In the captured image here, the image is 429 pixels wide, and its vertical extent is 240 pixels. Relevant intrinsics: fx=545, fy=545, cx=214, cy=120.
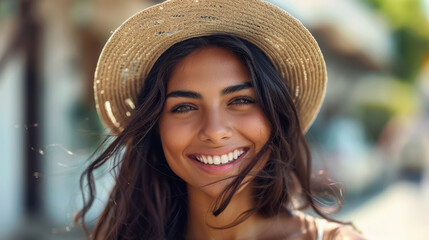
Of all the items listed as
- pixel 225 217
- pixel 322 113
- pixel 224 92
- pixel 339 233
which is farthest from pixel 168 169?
pixel 322 113

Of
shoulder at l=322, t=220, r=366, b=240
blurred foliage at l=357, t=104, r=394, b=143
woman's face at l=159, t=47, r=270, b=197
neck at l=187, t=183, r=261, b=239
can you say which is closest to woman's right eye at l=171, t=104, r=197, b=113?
woman's face at l=159, t=47, r=270, b=197

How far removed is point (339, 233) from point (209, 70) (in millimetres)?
811

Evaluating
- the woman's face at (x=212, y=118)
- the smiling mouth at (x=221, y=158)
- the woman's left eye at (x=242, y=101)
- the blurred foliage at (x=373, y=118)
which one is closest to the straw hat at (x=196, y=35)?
the woman's face at (x=212, y=118)

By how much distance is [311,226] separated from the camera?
220cm

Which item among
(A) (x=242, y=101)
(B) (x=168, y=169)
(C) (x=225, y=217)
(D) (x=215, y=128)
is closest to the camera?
(D) (x=215, y=128)

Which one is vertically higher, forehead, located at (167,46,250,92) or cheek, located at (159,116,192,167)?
forehead, located at (167,46,250,92)

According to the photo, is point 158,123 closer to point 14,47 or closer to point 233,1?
point 233,1

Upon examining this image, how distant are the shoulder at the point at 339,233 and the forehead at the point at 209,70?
68cm

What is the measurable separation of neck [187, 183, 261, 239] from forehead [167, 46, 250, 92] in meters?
0.46

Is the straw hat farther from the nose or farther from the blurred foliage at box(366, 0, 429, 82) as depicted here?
the blurred foliage at box(366, 0, 429, 82)

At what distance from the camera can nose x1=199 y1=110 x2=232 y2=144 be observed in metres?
1.96

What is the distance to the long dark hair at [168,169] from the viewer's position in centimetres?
209

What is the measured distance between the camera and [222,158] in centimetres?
203

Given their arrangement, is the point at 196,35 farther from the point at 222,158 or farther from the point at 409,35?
the point at 409,35
